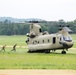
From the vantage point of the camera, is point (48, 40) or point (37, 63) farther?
point (48, 40)

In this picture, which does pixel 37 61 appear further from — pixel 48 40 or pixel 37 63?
pixel 48 40

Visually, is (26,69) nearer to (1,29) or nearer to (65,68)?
(65,68)

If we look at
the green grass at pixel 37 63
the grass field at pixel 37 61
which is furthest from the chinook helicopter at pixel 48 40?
the green grass at pixel 37 63

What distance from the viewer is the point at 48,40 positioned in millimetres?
42406

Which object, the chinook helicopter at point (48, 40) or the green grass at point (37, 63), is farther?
the chinook helicopter at point (48, 40)

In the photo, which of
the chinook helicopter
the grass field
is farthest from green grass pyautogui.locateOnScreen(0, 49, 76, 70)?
the chinook helicopter

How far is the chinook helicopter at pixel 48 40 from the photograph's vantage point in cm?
4062

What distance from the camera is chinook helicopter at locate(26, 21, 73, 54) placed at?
1599 inches

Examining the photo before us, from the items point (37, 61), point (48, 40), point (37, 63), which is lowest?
point (37, 61)

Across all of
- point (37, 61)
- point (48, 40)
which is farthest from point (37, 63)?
point (48, 40)

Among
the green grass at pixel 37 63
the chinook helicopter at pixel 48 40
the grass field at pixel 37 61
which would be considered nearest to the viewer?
the green grass at pixel 37 63

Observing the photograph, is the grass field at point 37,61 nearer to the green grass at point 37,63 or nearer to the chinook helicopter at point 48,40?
the green grass at point 37,63

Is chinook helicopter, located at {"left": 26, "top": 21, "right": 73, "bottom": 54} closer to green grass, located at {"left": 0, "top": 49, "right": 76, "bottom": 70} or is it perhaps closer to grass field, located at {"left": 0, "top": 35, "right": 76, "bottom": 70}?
grass field, located at {"left": 0, "top": 35, "right": 76, "bottom": 70}

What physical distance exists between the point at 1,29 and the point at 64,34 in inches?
4069
